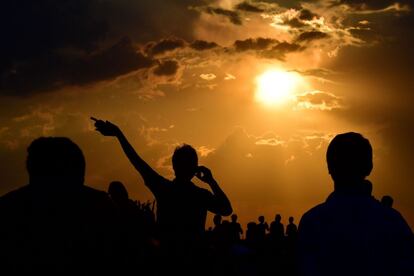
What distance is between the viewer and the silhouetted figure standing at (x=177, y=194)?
5387 mm

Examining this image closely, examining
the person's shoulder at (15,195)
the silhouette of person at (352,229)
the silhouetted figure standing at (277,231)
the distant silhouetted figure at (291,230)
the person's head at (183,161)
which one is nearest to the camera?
the person's shoulder at (15,195)

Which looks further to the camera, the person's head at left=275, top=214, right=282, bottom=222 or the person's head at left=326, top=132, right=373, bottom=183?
the person's head at left=275, top=214, right=282, bottom=222

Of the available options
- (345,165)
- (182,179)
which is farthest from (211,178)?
(345,165)

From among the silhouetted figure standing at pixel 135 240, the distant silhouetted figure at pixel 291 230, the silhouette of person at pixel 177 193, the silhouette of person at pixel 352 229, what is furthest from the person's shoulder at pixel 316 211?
the distant silhouetted figure at pixel 291 230

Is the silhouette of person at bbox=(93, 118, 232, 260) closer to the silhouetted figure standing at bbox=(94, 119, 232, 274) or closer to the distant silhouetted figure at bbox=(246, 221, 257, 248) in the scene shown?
the silhouetted figure standing at bbox=(94, 119, 232, 274)

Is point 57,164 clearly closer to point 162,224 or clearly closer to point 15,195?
point 15,195

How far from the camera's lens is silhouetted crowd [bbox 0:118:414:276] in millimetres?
3293

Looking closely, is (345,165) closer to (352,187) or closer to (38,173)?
(352,187)

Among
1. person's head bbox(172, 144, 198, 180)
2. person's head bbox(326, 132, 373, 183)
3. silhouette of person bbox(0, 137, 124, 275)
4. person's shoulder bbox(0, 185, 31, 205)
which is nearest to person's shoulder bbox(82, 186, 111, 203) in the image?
silhouette of person bbox(0, 137, 124, 275)

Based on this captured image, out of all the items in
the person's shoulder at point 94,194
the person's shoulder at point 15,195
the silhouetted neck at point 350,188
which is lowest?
the person's shoulder at point 15,195

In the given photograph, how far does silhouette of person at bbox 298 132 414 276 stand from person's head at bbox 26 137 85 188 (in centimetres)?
149

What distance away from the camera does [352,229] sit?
13.3 feet

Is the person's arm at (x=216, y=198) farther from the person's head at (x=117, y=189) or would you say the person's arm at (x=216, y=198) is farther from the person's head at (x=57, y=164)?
the person's head at (x=57, y=164)

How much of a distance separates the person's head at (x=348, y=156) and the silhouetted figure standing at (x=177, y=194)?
151 centimetres
